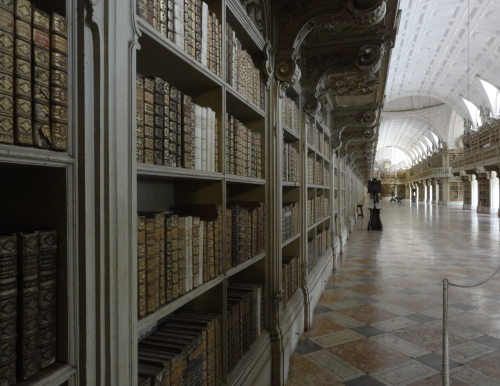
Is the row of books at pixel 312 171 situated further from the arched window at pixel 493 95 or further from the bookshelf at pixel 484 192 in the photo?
the arched window at pixel 493 95

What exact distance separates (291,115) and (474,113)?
29.8m

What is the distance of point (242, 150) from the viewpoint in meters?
2.04

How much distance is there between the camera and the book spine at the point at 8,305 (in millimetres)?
725

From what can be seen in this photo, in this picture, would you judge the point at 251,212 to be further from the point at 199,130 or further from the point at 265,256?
the point at 199,130

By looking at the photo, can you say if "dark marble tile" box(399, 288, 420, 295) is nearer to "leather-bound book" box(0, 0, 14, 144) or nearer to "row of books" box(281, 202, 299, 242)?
"row of books" box(281, 202, 299, 242)

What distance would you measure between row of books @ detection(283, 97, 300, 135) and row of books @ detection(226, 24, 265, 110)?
0.64 meters

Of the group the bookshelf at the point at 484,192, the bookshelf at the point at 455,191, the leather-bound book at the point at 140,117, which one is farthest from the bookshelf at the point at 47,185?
the bookshelf at the point at 455,191

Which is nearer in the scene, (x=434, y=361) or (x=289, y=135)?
(x=434, y=361)

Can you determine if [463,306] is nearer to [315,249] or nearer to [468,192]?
[315,249]

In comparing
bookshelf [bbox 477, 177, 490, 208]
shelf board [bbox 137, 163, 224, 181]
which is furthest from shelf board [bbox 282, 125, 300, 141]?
bookshelf [bbox 477, 177, 490, 208]

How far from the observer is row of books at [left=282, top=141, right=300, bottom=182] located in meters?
2.98

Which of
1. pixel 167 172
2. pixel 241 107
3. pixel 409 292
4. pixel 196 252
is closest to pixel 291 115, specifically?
pixel 241 107

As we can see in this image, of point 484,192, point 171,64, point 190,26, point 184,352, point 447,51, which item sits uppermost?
point 447,51

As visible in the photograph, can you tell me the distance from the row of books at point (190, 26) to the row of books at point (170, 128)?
0.70ft
